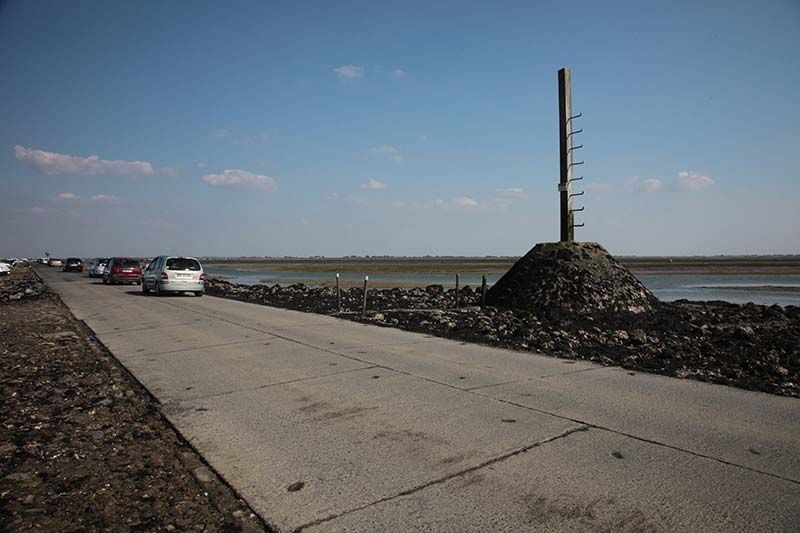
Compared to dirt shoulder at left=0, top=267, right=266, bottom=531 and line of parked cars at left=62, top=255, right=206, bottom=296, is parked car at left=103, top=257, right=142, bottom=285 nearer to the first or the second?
line of parked cars at left=62, top=255, right=206, bottom=296

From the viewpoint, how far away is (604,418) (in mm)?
5391

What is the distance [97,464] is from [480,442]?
3358 millimetres

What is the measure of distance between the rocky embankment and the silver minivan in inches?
310

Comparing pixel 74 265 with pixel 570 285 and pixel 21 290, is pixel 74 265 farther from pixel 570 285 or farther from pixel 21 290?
pixel 570 285

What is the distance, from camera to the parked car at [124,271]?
3478cm

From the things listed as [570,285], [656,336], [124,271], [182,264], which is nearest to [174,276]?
[182,264]

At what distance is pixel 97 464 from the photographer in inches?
173

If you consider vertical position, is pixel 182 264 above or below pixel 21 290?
above

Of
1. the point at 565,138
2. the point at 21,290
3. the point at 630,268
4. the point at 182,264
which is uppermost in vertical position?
the point at 565,138

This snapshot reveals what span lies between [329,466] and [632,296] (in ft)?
39.4

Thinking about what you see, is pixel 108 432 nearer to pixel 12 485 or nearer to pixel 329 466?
pixel 12 485

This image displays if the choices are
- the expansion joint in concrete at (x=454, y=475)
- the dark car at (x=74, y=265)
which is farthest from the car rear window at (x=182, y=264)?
the dark car at (x=74, y=265)

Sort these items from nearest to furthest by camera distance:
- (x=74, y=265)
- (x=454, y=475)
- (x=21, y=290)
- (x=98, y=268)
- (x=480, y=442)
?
(x=454, y=475)
(x=480, y=442)
(x=21, y=290)
(x=98, y=268)
(x=74, y=265)

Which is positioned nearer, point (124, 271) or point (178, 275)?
point (178, 275)
